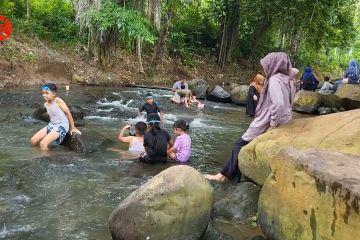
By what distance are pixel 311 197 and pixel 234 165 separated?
8.40 feet

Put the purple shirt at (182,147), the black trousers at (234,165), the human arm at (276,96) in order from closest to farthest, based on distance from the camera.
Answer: the human arm at (276,96) → the black trousers at (234,165) → the purple shirt at (182,147)

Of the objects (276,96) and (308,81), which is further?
(308,81)

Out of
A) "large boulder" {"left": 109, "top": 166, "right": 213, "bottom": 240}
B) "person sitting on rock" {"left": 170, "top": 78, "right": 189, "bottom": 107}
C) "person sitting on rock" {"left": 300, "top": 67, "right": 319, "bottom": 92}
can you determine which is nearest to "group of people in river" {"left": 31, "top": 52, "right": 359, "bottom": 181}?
"large boulder" {"left": 109, "top": 166, "right": 213, "bottom": 240}

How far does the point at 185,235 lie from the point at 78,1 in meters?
15.3

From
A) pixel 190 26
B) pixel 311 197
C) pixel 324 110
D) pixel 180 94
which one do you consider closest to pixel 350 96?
pixel 324 110

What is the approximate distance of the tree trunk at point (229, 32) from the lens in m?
23.8

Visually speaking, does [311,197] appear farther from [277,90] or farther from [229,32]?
[229,32]

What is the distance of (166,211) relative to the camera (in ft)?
13.5

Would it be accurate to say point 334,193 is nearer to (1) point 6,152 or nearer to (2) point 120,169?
(2) point 120,169

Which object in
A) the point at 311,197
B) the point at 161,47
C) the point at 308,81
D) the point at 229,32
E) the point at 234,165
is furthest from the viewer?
the point at 229,32

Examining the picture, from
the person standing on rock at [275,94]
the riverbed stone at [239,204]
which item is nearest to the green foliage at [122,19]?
the person standing on rock at [275,94]

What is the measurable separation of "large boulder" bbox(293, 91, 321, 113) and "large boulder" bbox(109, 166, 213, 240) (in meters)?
10.7

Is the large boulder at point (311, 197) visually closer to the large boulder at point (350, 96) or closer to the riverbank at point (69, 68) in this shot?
the large boulder at point (350, 96)

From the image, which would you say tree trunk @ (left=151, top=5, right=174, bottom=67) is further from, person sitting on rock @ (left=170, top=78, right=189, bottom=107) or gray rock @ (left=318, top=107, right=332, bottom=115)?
gray rock @ (left=318, top=107, right=332, bottom=115)
